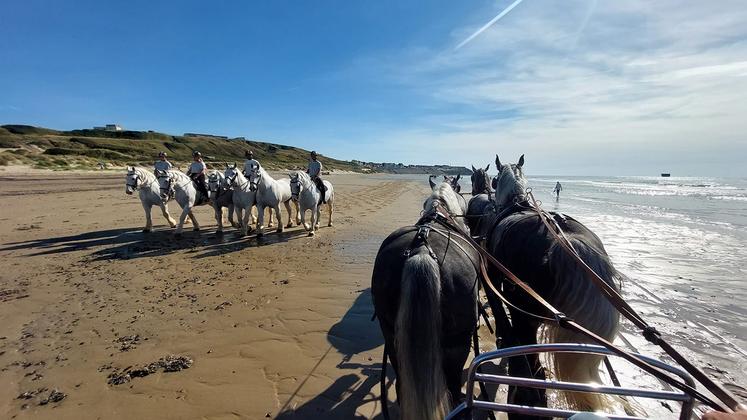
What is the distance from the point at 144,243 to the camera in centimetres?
1020

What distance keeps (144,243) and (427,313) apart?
1062 centimetres

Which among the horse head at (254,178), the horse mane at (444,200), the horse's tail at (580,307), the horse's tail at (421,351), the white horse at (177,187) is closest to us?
the horse's tail at (421,351)

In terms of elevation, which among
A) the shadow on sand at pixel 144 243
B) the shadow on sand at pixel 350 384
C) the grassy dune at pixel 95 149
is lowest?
the shadow on sand at pixel 350 384

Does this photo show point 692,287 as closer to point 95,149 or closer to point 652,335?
point 652,335

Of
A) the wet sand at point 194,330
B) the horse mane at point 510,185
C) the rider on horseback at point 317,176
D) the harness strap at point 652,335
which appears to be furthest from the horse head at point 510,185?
the rider on horseback at point 317,176

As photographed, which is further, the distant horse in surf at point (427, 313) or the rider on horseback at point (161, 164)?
the rider on horseback at point (161, 164)

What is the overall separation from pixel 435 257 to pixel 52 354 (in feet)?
16.8

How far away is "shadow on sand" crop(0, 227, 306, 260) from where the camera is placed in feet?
30.1

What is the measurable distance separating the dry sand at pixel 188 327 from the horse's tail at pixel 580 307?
6.39ft

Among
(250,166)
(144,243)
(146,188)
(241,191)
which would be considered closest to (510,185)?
(250,166)

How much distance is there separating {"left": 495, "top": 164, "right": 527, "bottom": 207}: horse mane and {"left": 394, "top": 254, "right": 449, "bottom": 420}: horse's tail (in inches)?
109

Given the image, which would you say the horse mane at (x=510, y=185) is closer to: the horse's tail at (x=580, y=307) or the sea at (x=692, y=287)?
the horse's tail at (x=580, y=307)

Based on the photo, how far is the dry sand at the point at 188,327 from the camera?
142 inches

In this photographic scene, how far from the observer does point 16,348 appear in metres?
4.45
